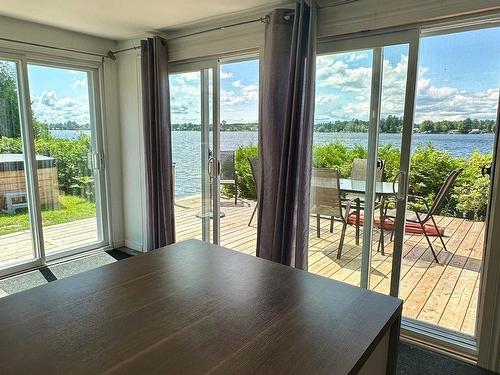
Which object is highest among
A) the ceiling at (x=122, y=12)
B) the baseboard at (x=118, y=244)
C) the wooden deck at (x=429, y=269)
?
the ceiling at (x=122, y=12)

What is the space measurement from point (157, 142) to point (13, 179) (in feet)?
4.74

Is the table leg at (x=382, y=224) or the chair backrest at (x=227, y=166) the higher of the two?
the chair backrest at (x=227, y=166)

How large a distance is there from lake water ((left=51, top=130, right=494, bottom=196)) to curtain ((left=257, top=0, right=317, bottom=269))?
32 centimetres

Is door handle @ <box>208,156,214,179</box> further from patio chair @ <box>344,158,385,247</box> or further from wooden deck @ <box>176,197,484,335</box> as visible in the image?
patio chair @ <box>344,158,385,247</box>

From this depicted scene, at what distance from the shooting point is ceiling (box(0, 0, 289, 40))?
8.62 feet

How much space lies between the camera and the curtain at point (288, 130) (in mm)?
2488

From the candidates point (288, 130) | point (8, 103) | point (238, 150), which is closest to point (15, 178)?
point (8, 103)

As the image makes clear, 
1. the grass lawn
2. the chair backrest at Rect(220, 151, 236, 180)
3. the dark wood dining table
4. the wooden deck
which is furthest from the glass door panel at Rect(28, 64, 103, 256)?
the dark wood dining table

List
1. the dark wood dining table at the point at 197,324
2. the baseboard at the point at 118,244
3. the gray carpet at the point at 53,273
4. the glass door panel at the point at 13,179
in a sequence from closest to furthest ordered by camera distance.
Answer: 1. the dark wood dining table at the point at 197,324
2. the gray carpet at the point at 53,273
3. the glass door panel at the point at 13,179
4. the baseboard at the point at 118,244

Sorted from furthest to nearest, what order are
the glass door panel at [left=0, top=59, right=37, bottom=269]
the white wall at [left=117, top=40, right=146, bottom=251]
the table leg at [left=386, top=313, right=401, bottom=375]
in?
1. the white wall at [left=117, top=40, right=146, bottom=251]
2. the glass door panel at [left=0, top=59, right=37, bottom=269]
3. the table leg at [left=386, top=313, right=401, bottom=375]

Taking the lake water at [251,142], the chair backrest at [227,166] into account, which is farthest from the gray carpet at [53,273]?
the chair backrest at [227,166]

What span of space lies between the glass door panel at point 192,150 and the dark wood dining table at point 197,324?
2224 mm

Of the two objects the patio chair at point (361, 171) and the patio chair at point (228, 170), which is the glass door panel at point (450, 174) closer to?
the patio chair at point (361, 171)

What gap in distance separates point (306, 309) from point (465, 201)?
2.38 metres
